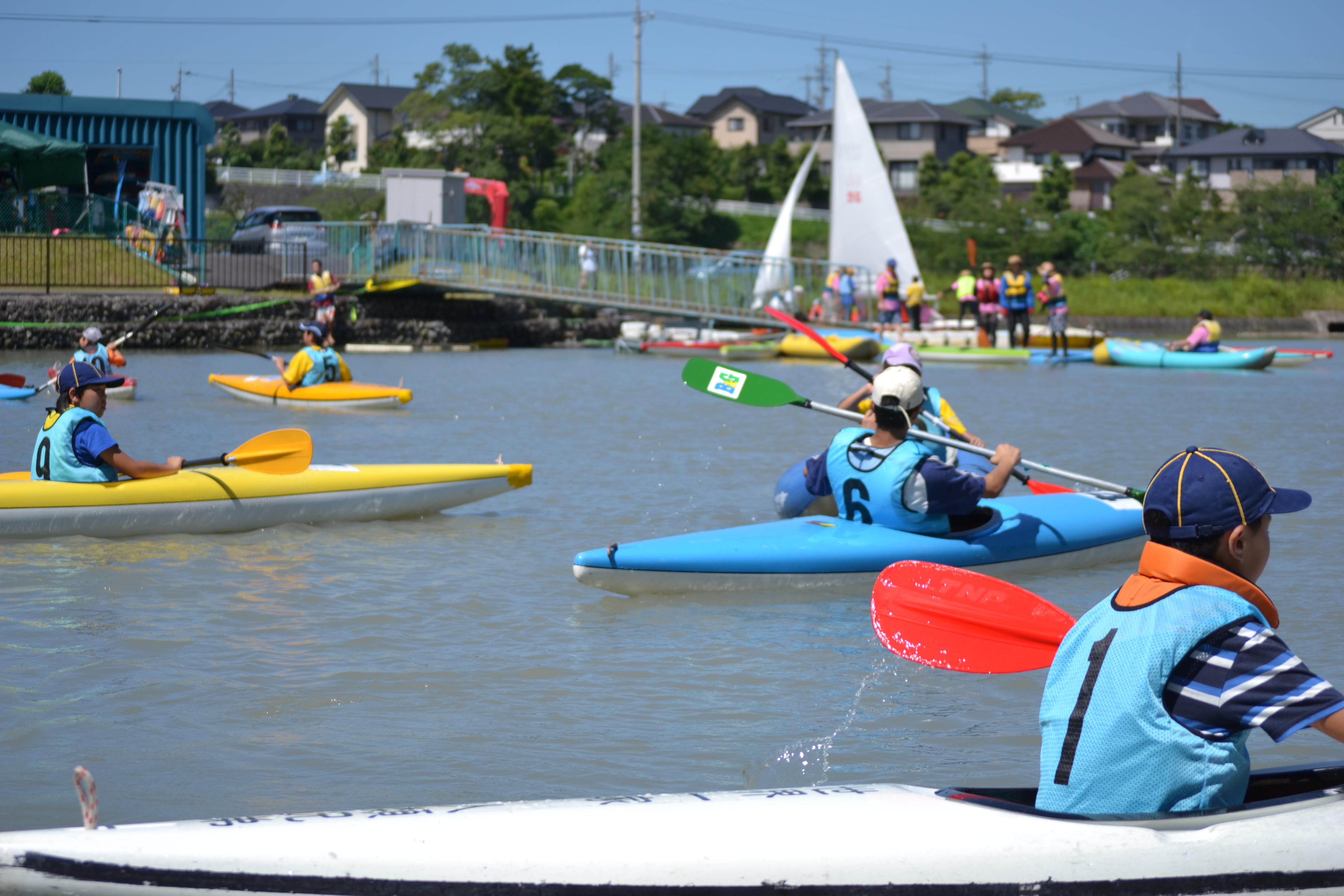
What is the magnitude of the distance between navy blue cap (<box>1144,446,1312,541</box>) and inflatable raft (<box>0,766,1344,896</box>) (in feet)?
1.72

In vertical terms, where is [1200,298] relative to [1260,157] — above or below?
below

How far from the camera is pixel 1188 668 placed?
2.20 metres

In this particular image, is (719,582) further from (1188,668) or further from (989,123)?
(989,123)

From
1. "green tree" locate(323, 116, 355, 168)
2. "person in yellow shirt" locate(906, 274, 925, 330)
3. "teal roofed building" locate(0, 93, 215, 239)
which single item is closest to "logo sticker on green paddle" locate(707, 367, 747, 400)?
"person in yellow shirt" locate(906, 274, 925, 330)

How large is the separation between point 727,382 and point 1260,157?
5674 cm

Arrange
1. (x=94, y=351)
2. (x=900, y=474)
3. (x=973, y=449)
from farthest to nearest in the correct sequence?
(x=94, y=351) → (x=973, y=449) → (x=900, y=474)

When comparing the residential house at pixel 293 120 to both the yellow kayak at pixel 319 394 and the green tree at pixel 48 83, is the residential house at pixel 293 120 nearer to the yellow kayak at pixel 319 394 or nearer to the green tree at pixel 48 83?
the green tree at pixel 48 83

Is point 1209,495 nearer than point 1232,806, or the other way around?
point 1209,495

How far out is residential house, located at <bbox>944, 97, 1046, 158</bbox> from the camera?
7538cm

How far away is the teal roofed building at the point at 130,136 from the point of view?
80.7 feet

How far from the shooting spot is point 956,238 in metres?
42.0

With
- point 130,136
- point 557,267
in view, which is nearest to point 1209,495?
point 557,267

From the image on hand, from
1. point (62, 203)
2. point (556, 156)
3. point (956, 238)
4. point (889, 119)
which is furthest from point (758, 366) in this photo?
point (889, 119)

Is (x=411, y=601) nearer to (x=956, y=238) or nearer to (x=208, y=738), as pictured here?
(x=208, y=738)
